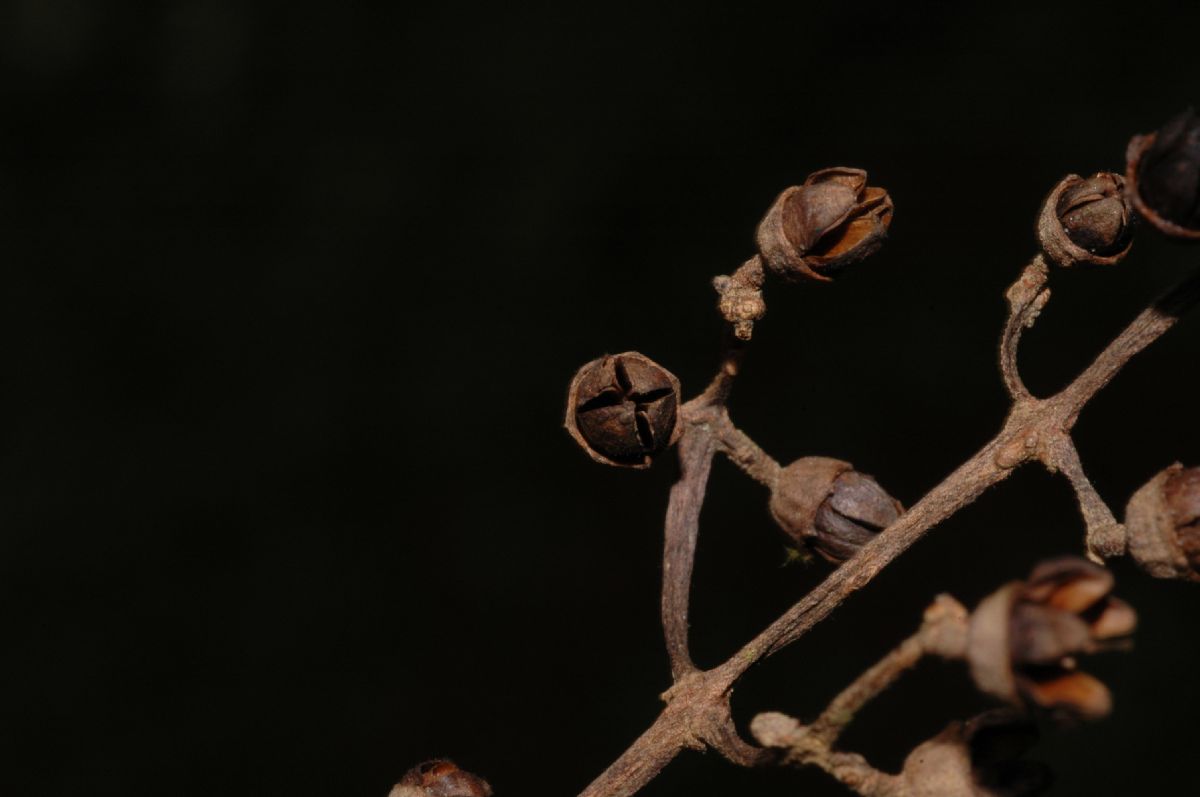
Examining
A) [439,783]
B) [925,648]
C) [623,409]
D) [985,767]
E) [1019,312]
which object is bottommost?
[985,767]

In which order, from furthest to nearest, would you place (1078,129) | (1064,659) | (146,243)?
(146,243), (1078,129), (1064,659)

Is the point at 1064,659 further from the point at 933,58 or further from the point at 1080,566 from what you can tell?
the point at 933,58

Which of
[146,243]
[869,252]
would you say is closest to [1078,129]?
[869,252]

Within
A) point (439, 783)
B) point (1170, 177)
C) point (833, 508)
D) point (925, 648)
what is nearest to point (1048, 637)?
point (925, 648)

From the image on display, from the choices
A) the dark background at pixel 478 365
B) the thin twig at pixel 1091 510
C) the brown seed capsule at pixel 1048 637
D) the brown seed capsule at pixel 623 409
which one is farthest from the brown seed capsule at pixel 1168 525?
the dark background at pixel 478 365

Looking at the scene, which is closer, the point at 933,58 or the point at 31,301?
the point at 933,58

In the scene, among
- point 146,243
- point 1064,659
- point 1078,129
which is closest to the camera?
point 1064,659

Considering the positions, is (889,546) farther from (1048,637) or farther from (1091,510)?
(1048,637)
